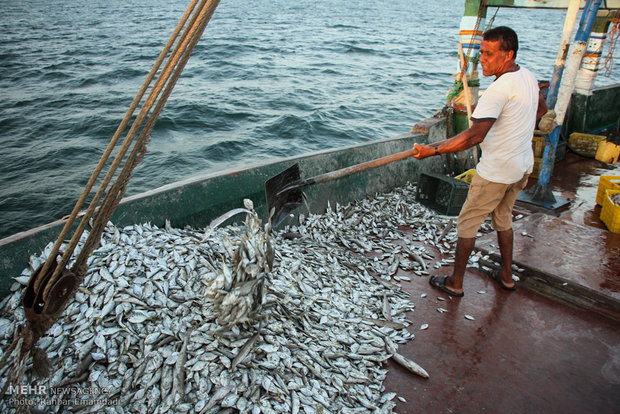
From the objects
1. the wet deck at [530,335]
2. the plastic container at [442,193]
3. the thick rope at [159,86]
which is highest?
the thick rope at [159,86]

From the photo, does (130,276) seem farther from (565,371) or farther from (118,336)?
(565,371)

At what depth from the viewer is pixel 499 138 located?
3396mm

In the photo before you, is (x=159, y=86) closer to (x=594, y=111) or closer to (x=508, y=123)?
(x=508, y=123)

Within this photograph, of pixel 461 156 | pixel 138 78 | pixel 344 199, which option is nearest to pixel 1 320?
pixel 344 199

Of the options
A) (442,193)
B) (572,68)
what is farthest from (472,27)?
(442,193)

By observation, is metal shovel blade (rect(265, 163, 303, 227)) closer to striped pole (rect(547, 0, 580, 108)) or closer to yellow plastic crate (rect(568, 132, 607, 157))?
striped pole (rect(547, 0, 580, 108))

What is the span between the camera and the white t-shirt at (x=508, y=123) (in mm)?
3229

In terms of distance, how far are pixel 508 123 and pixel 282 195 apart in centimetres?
226

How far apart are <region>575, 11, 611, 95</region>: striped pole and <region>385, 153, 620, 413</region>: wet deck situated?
15.1 feet

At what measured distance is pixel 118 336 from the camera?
8.71 feet

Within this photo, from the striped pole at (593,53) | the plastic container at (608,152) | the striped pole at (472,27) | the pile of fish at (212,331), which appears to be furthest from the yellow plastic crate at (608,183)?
the pile of fish at (212,331)

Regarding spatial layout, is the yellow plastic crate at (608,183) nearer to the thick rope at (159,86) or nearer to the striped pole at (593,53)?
the striped pole at (593,53)

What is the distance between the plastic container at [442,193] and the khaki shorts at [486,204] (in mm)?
1722

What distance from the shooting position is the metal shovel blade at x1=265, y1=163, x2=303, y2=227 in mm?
4141
